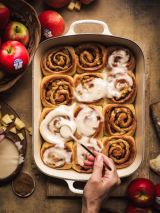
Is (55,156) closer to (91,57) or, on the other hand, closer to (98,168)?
(98,168)

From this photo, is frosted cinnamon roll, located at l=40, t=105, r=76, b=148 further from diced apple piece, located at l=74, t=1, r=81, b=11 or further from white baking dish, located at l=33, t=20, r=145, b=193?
diced apple piece, located at l=74, t=1, r=81, b=11

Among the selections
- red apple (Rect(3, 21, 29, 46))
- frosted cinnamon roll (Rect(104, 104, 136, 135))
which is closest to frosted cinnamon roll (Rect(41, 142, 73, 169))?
frosted cinnamon roll (Rect(104, 104, 136, 135))

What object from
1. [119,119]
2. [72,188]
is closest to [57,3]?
[119,119]

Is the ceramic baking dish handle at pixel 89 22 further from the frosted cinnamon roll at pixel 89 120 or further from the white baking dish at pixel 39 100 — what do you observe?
the frosted cinnamon roll at pixel 89 120

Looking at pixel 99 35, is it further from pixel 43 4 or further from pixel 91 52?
pixel 43 4

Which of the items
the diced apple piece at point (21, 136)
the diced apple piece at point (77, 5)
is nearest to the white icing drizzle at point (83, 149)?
the diced apple piece at point (21, 136)
